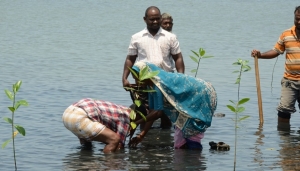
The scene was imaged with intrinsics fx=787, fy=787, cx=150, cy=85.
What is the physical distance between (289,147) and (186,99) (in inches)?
68.8

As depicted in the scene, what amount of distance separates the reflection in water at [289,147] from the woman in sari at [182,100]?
102 cm

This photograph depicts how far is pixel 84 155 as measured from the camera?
9250 millimetres

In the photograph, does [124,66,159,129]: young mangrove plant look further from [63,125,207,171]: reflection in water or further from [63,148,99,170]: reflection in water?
A: [63,148,99,170]: reflection in water

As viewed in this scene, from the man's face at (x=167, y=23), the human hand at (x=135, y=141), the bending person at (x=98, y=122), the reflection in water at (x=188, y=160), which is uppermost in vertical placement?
the man's face at (x=167, y=23)

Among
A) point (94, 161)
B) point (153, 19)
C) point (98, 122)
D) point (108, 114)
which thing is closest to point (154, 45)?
point (153, 19)

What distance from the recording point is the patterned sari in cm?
880

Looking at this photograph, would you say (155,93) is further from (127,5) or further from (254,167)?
(127,5)

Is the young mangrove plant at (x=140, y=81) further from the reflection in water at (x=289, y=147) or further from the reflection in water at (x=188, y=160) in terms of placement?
the reflection in water at (x=289, y=147)

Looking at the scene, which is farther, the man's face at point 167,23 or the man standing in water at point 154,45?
the man's face at point 167,23

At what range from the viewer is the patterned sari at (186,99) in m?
8.80

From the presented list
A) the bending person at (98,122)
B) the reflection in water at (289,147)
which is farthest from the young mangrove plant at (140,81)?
the reflection in water at (289,147)

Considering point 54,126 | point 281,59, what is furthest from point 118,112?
point 281,59

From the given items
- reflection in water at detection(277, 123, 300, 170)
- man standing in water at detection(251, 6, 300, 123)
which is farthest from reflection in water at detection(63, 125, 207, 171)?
man standing in water at detection(251, 6, 300, 123)

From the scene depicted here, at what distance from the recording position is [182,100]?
8.92 meters
